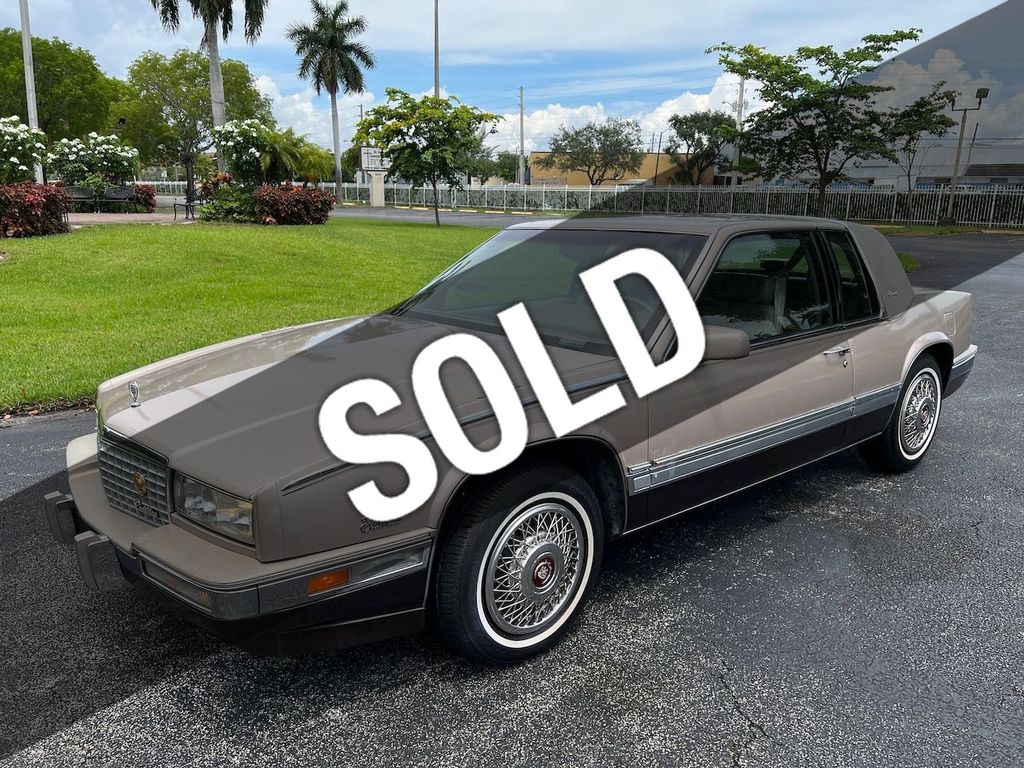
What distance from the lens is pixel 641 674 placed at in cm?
277

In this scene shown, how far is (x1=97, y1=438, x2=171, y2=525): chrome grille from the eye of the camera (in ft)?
8.41

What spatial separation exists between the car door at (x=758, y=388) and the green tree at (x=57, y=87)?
199ft

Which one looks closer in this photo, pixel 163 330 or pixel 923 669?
pixel 923 669

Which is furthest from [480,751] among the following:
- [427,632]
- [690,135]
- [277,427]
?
[690,135]

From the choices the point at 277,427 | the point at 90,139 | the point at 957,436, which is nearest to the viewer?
the point at 277,427

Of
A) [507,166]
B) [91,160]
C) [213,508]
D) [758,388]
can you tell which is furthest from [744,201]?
[507,166]

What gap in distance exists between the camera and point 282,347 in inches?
136

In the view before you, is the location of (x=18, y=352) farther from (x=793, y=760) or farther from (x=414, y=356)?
(x=793, y=760)

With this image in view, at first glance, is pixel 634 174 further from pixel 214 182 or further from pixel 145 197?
pixel 214 182

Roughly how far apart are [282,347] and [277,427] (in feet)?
3.39

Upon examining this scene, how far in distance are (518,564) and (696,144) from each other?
6800cm

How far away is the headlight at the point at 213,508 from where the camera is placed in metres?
2.30

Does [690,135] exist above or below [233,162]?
above

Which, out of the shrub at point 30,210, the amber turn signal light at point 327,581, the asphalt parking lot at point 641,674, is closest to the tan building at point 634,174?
the shrub at point 30,210
